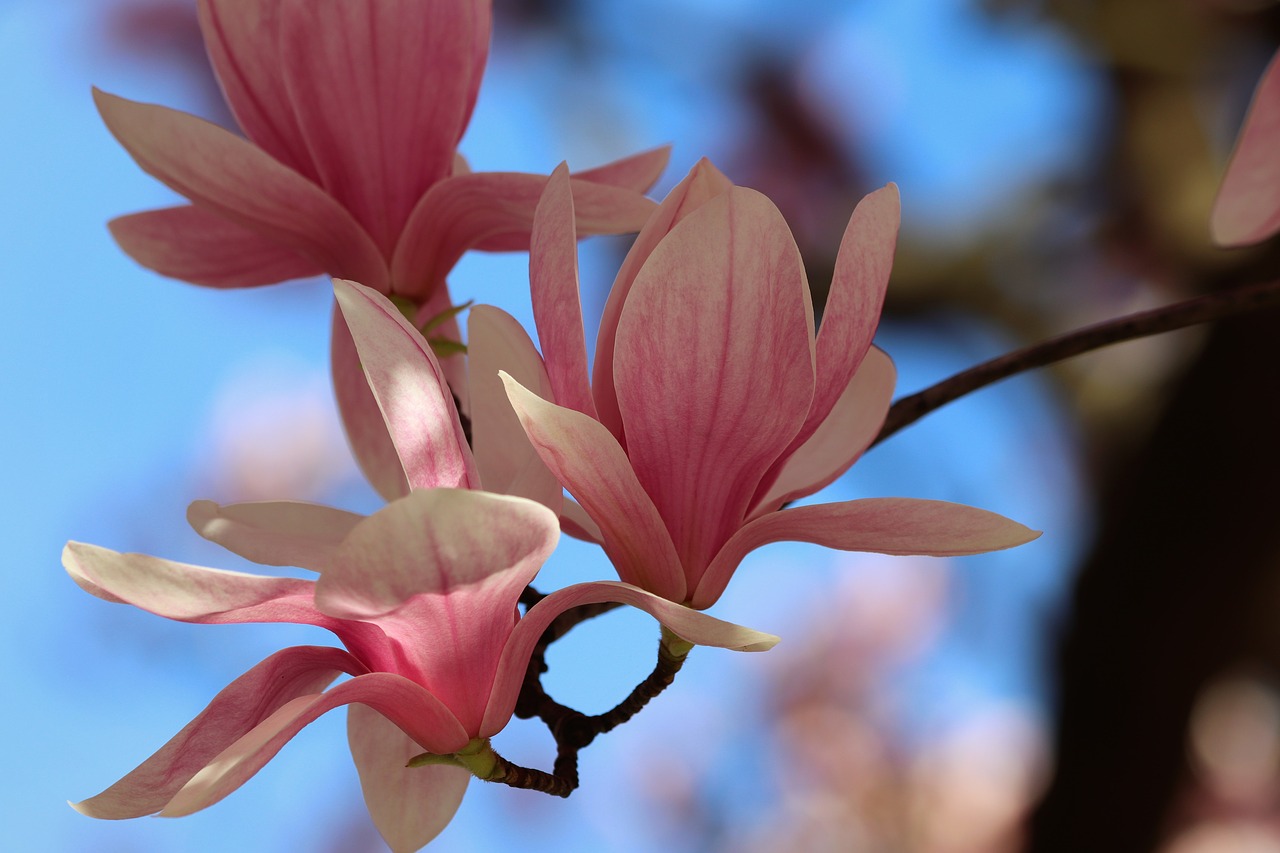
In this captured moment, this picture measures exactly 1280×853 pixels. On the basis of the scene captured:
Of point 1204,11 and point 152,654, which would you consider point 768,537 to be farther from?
point 152,654

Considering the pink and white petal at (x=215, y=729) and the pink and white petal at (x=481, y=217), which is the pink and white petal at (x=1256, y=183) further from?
the pink and white petal at (x=215, y=729)

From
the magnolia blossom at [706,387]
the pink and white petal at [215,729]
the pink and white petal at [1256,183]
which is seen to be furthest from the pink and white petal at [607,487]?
the pink and white petal at [1256,183]

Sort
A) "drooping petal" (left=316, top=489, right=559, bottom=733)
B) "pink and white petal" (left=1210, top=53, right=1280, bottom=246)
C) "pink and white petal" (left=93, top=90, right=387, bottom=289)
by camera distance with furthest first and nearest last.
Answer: "pink and white petal" (left=1210, top=53, right=1280, bottom=246), "pink and white petal" (left=93, top=90, right=387, bottom=289), "drooping petal" (left=316, top=489, right=559, bottom=733)

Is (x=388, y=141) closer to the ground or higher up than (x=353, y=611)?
higher up

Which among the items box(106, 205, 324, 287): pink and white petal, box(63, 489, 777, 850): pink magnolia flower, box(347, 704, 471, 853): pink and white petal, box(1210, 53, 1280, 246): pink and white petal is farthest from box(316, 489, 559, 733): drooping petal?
box(1210, 53, 1280, 246): pink and white petal

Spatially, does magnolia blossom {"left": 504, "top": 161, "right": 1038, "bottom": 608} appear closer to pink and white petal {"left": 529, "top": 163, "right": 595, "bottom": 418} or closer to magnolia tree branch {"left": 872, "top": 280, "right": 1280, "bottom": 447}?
pink and white petal {"left": 529, "top": 163, "right": 595, "bottom": 418}

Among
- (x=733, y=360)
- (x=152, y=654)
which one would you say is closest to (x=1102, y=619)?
(x=733, y=360)
